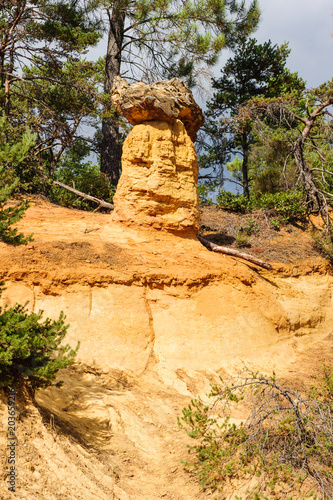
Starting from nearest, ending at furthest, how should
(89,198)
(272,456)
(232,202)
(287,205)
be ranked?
1. (272,456)
2. (89,198)
3. (287,205)
4. (232,202)

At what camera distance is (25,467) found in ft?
12.2

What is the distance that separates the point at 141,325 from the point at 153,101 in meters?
4.66

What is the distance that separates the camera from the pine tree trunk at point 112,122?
13.7 m

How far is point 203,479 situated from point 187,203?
5618 mm

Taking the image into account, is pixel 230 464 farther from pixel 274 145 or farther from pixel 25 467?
pixel 274 145

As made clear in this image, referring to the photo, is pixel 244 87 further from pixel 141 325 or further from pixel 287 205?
pixel 141 325

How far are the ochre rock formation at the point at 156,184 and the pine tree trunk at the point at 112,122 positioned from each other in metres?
4.56

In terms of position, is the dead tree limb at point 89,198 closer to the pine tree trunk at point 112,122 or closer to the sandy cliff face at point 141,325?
the pine tree trunk at point 112,122

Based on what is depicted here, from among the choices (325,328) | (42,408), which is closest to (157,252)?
(42,408)

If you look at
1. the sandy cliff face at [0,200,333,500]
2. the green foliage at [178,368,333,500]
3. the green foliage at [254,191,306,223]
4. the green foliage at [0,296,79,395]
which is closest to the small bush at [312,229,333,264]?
the green foliage at [254,191,306,223]

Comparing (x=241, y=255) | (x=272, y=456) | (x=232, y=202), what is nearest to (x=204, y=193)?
(x=232, y=202)

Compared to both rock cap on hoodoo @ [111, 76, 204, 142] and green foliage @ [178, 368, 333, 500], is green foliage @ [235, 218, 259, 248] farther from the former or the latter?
green foliage @ [178, 368, 333, 500]

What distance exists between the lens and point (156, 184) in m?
8.57

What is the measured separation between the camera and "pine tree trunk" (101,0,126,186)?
13680 mm
